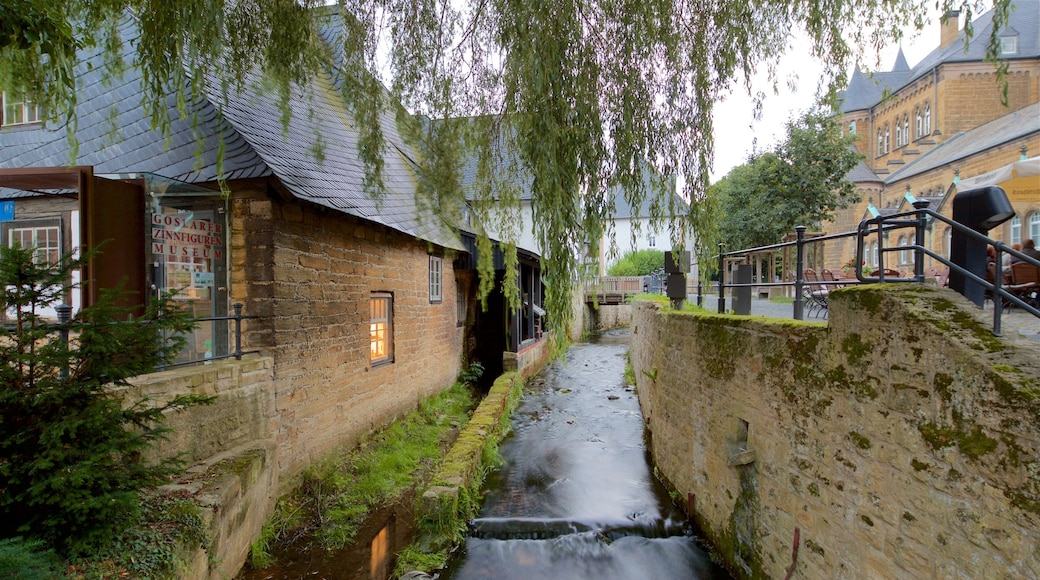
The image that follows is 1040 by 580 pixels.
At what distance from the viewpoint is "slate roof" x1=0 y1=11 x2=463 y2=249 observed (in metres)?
5.21

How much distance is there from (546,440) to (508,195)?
5.56 meters

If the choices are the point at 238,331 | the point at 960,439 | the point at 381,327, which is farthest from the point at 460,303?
the point at 960,439

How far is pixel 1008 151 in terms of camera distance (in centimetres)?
2280

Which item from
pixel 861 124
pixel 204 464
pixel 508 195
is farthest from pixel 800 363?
pixel 861 124

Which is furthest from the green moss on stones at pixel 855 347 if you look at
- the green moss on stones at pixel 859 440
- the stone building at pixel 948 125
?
the stone building at pixel 948 125

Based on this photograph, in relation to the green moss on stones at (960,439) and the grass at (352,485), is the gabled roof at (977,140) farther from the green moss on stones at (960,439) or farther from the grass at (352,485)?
the grass at (352,485)

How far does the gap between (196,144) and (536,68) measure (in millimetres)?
3475

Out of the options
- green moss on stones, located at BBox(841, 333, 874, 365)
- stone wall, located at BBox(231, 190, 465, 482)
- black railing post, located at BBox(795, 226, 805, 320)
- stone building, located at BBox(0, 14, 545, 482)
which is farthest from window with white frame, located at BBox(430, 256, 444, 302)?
green moss on stones, located at BBox(841, 333, 874, 365)

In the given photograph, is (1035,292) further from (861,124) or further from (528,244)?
(861,124)

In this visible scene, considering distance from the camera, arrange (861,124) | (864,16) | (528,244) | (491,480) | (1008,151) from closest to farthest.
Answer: (864,16), (491,480), (1008,151), (528,244), (861,124)

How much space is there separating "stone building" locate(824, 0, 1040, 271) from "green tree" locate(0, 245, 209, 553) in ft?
82.4

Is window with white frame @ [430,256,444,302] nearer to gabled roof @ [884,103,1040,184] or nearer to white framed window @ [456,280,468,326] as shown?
white framed window @ [456,280,468,326]

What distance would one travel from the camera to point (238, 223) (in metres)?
5.46

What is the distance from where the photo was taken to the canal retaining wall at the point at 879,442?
92.4 inches
